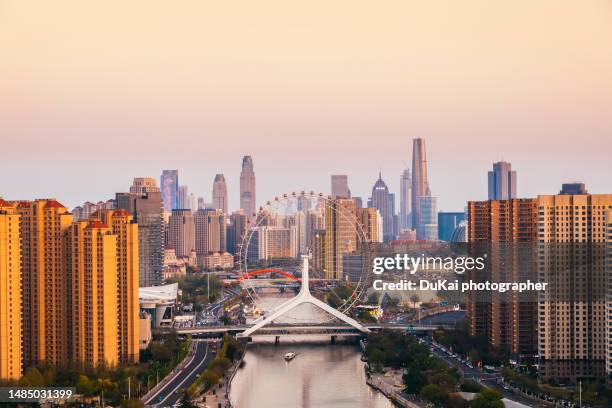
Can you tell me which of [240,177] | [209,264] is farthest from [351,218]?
[240,177]

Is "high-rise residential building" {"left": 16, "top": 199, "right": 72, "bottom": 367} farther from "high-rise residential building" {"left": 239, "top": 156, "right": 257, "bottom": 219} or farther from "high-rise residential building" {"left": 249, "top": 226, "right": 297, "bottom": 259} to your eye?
"high-rise residential building" {"left": 239, "top": 156, "right": 257, "bottom": 219}

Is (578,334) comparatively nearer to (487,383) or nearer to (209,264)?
(487,383)

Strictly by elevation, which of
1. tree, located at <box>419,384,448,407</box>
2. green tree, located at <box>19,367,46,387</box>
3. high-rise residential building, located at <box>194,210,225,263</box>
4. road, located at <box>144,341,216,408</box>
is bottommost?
road, located at <box>144,341,216,408</box>

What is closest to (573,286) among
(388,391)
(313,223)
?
(388,391)

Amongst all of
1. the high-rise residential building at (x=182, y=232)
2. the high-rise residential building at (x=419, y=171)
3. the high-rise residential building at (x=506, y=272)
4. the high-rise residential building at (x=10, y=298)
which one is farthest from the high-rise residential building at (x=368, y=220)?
the high-rise residential building at (x=419, y=171)

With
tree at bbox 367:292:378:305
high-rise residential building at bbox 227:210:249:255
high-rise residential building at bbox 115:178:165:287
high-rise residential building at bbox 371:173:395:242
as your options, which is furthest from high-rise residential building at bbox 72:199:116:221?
high-rise residential building at bbox 371:173:395:242

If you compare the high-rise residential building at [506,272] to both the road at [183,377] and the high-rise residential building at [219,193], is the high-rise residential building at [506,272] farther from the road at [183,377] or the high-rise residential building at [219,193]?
the high-rise residential building at [219,193]
